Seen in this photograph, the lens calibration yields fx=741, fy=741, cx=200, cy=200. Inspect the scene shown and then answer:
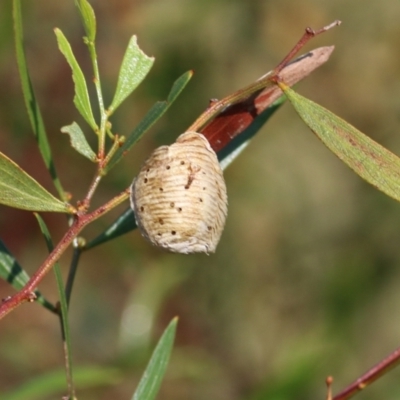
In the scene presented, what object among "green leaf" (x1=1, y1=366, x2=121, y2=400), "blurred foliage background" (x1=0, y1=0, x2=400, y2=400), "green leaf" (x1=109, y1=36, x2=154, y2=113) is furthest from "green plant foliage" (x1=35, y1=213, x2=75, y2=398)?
"blurred foliage background" (x1=0, y1=0, x2=400, y2=400)

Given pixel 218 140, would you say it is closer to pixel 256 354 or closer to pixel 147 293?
pixel 147 293

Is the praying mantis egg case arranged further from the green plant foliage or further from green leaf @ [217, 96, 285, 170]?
green leaf @ [217, 96, 285, 170]

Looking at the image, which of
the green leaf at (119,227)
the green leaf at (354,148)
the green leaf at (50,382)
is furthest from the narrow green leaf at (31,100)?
the green leaf at (50,382)

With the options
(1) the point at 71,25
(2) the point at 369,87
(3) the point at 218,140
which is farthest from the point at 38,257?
(3) the point at 218,140

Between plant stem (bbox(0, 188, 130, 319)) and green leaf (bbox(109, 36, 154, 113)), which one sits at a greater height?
green leaf (bbox(109, 36, 154, 113))

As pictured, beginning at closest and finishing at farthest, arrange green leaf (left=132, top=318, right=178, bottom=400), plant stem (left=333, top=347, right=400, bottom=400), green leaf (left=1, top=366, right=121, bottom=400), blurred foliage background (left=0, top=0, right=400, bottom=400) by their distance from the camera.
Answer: plant stem (left=333, top=347, right=400, bottom=400)
green leaf (left=132, top=318, right=178, bottom=400)
green leaf (left=1, top=366, right=121, bottom=400)
blurred foliage background (left=0, top=0, right=400, bottom=400)

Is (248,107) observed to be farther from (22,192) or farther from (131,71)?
(22,192)
